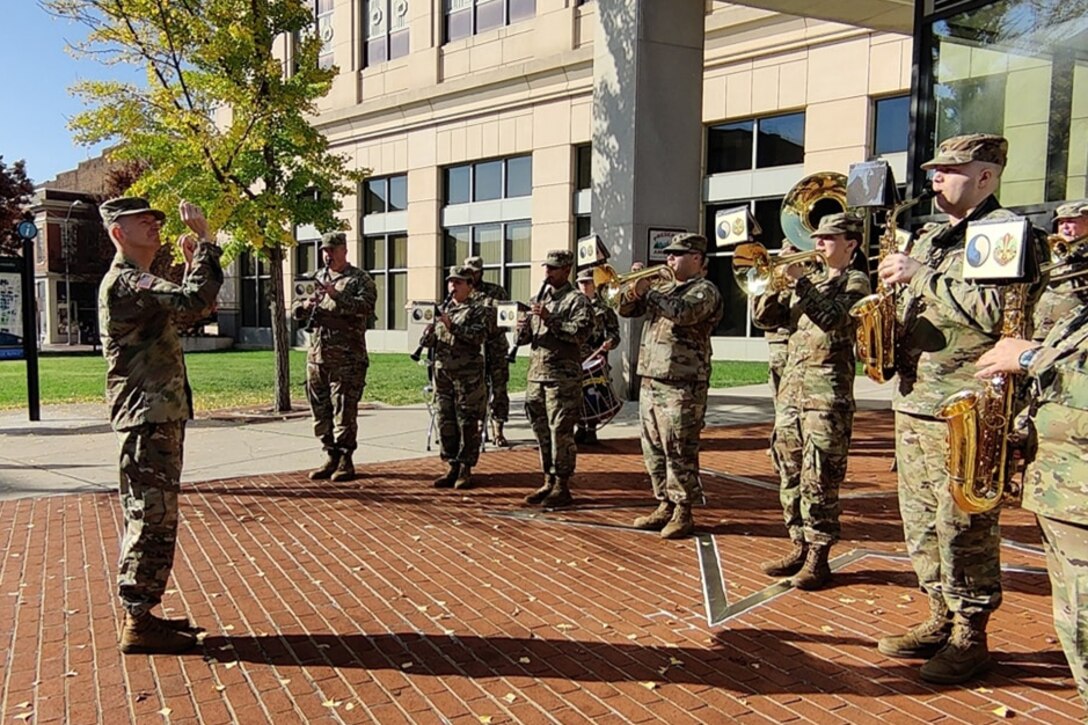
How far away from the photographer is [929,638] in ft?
12.9

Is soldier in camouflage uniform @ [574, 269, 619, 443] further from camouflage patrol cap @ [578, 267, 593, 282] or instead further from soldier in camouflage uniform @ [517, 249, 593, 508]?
soldier in camouflage uniform @ [517, 249, 593, 508]

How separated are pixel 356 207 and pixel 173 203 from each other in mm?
18180

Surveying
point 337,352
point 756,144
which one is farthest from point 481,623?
point 756,144

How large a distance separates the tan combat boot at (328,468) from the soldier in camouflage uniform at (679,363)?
3.50 metres

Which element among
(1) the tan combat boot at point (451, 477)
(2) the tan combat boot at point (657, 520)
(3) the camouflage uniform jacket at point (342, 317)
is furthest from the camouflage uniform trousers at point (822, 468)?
(3) the camouflage uniform jacket at point (342, 317)

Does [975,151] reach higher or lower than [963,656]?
higher

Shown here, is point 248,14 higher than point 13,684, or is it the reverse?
point 248,14

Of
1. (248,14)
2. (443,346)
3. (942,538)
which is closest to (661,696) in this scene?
(942,538)

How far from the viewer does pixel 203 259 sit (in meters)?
4.15

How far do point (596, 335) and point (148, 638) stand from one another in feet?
21.1

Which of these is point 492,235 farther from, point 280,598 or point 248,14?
point 280,598

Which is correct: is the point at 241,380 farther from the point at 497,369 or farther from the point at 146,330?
the point at 146,330

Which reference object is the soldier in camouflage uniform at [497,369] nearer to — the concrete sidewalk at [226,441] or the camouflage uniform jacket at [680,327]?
the concrete sidewalk at [226,441]

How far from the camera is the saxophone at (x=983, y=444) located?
305 centimetres
